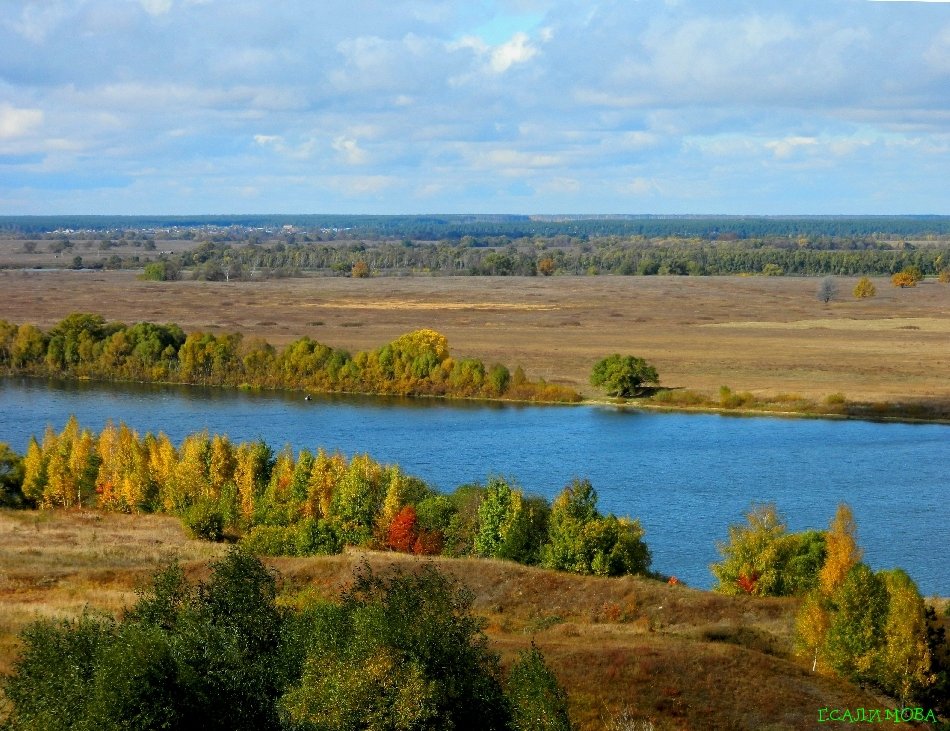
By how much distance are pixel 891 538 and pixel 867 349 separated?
30.8 m

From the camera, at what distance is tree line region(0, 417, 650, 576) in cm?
2212

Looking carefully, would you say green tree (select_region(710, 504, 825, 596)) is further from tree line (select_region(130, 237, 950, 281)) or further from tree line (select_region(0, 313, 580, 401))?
tree line (select_region(130, 237, 950, 281))

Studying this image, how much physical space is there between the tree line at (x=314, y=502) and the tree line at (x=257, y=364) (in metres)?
17.1

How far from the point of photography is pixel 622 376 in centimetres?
4316

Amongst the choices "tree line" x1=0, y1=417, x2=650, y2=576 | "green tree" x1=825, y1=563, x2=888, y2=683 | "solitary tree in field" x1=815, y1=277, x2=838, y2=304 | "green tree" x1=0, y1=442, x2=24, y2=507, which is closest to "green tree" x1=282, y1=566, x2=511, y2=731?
"green tree" x1=825, y1=563, x2=888, y2=683

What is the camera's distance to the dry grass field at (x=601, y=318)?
47.8m

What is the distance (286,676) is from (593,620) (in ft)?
29.1

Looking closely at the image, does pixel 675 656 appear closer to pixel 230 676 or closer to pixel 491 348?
pixel 230 676

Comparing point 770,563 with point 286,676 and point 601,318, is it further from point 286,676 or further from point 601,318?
point 601,318

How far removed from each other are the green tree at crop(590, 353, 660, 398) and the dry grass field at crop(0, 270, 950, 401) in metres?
1.03

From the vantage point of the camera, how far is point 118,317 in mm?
63844

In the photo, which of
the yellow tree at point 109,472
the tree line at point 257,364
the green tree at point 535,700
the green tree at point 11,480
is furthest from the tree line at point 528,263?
the green tree at point 535,700

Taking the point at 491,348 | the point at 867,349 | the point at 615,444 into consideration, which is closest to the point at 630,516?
the point at 615,444

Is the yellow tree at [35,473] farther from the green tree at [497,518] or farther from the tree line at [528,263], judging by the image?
the tree line at [528,263]
